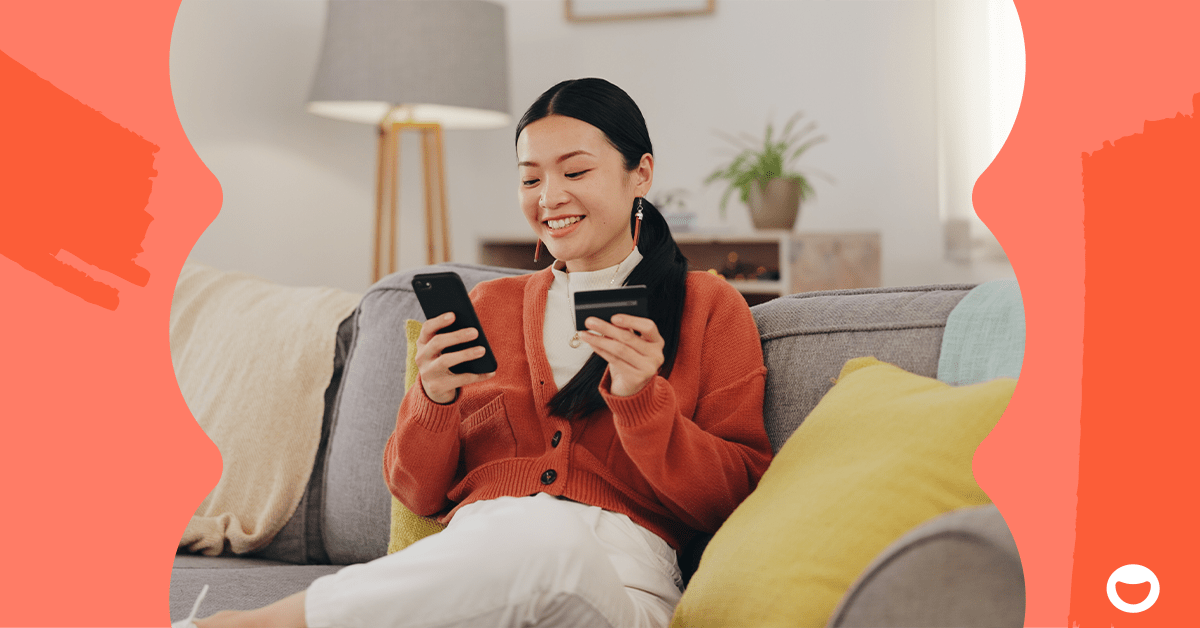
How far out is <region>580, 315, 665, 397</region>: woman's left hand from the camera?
855 mm

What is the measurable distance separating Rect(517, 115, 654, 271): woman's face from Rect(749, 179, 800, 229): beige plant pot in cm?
162

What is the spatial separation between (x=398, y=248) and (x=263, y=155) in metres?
0.68

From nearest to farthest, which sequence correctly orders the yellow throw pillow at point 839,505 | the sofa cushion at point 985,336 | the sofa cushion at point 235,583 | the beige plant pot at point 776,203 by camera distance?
the yellow throw pillow at point 839,505 → the sofa cushion at point 985,336 → the sofa cushion at point 235,583 → the beige plant pot at point 776,203

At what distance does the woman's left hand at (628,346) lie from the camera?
2.81 ft

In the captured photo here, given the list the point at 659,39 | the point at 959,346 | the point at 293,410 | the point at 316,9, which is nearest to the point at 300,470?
the point at 293,410

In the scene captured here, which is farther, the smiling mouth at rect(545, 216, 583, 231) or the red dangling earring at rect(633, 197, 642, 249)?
the red dangling earring at rect(633, 197, 642, 249)

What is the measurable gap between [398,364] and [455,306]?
43cm

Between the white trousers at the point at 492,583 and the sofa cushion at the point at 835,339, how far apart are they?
381 millimetres

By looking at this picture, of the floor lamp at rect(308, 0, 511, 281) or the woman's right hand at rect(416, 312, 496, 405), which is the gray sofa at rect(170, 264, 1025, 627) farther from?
the floor lamp at rect(308, 0, 511, 281)

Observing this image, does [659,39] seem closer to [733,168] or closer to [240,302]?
[733,168]

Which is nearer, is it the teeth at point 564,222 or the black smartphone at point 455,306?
the black smartphone at point 455,306

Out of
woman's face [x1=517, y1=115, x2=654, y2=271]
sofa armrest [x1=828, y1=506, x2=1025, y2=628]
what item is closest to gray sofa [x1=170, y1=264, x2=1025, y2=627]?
sofa armrest [x1=828, y1=506, x2=1025, y2=628]

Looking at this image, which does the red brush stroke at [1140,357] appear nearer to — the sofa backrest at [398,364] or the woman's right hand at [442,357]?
the sofa backrest at [398,364]

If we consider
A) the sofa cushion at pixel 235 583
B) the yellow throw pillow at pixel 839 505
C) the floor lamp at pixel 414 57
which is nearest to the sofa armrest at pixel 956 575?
the yellow throw pillow at pixel 839 505
